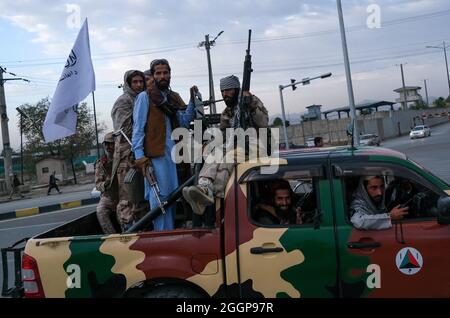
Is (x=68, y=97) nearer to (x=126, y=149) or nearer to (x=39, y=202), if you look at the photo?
(x=126, y=149)

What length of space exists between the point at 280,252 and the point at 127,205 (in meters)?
1.88

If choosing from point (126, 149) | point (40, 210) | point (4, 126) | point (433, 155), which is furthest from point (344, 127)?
point (126, 149)

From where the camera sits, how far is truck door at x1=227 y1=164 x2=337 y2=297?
130 inches

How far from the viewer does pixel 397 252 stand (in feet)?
10.6

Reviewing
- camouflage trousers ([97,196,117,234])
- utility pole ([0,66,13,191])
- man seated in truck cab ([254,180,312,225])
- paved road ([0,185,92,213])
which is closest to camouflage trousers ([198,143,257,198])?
man seated in truck cab ([254,180,312,225])

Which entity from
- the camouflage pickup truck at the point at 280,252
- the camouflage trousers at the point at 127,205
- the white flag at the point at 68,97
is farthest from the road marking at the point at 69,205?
the camouflage pickup truck at the point at 280,252

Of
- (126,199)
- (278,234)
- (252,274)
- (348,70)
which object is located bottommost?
(252,274)

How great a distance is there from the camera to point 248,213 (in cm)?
347

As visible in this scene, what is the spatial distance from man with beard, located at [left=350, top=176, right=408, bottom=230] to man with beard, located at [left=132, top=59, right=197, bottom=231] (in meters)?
1.59

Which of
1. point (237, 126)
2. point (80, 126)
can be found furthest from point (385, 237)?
point (80, 126)

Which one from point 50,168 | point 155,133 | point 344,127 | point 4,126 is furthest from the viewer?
point 344,127

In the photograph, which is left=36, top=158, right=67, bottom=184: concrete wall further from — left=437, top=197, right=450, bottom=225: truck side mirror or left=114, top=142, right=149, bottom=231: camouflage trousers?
left=437, top=197, right=450, bottom=225: truck side mirror

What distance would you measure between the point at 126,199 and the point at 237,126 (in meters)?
1.35

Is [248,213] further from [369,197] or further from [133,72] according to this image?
[133,72]
